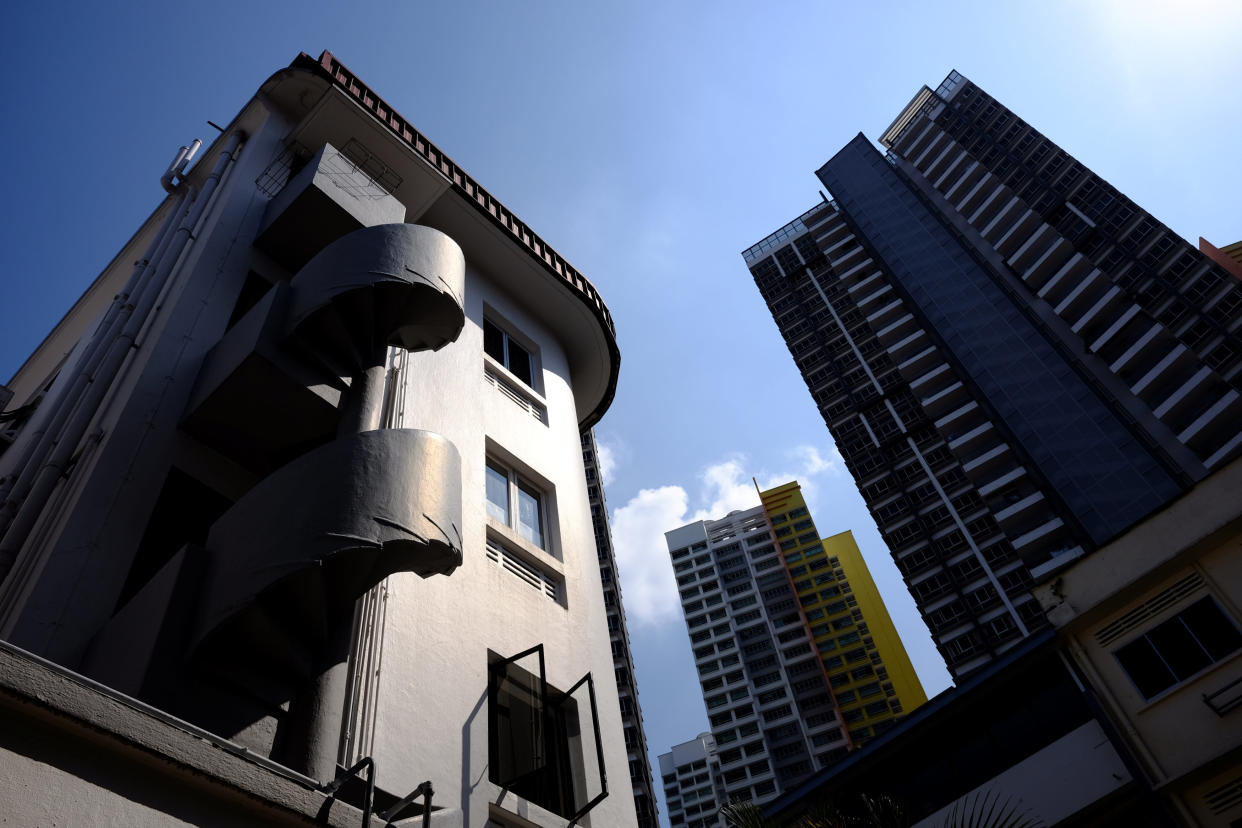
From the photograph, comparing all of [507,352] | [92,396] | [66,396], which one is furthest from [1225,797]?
[66,396]

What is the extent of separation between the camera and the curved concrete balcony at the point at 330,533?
6.48 meters

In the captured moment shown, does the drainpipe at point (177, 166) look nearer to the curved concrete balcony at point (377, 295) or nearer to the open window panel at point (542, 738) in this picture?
the curved concrete balcony at point (377, 295)

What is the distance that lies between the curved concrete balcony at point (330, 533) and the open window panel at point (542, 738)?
2969mm

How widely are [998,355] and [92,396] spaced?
211ft

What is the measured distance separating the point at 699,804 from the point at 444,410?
115 meters

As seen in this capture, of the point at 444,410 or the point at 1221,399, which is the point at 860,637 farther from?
the point at 444,410

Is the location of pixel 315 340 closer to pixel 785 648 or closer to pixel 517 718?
pixel 517 718

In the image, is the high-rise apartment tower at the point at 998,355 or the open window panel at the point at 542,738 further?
the high-rise apartment tower at the point at 998,355

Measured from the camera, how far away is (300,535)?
6.63 meters

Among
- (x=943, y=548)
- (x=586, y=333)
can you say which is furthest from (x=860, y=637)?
(x=586, y=333)

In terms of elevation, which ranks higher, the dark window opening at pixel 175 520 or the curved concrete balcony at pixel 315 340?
the curved concrete balcony at pixel 315 340

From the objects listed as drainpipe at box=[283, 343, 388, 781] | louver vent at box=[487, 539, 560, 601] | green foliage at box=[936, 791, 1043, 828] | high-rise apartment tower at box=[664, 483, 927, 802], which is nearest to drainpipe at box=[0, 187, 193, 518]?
drainpipe at box=[283, 343, 388, 781]

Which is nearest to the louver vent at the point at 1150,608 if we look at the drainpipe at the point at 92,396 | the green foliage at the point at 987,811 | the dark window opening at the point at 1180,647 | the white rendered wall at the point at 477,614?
the dark window opening at the point at 1180,647

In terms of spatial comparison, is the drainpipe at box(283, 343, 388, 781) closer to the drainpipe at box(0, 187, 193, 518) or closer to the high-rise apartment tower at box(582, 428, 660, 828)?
the drainpipe at box(0, 187, 193, 518)
